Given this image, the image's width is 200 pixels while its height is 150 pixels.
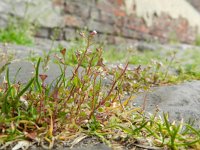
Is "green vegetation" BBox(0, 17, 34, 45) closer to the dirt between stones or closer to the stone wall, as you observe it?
the stone wall

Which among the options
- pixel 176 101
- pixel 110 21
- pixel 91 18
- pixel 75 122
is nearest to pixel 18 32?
pixel 91 18

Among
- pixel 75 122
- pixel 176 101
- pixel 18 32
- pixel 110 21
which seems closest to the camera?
pixel 75 122

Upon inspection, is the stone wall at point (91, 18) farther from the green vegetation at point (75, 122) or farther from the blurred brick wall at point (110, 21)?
the green vegetation at point (75, 122)

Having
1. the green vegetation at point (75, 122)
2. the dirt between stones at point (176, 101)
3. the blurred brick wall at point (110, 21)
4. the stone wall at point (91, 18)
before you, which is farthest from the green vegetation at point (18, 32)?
the green vegetation at point (75, 122)

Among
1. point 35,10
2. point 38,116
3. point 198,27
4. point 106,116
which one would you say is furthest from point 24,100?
point 198,27

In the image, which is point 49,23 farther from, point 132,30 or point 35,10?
point 132,30

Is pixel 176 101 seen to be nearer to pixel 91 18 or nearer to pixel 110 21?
pixel 91 18

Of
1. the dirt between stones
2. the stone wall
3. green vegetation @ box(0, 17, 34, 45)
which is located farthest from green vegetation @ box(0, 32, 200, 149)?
the stone wall
